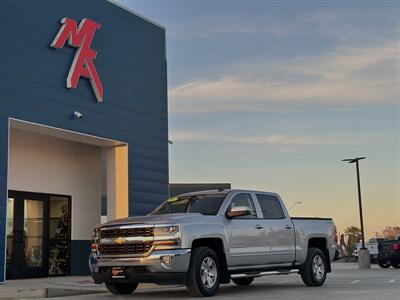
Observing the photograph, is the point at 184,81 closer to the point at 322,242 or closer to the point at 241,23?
the point at 241,23

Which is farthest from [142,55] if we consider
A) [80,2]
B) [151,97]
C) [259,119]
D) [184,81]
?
[259,119]

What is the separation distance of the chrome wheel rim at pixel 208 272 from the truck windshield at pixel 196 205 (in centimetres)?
101

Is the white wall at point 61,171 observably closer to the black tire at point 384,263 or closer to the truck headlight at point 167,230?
the truck headlight at point 167,230

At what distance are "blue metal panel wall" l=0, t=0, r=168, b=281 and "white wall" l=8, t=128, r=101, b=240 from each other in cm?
162

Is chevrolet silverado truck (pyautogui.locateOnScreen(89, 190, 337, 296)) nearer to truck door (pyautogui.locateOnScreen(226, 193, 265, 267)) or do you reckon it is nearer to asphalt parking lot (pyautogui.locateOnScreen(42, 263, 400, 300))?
truck door (pyautogui.locateOnScreen(226, 193, 265, 267))

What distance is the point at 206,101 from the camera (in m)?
28.7

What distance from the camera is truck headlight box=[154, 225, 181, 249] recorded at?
12023 mm

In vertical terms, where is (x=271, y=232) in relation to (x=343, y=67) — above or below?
below

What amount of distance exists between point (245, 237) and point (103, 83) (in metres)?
7.94

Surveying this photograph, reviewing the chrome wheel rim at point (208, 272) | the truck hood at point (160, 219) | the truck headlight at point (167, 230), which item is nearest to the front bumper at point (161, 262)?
the truck headlight at point (167, 230)

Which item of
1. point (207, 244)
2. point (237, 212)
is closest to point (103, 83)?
point (237, 212)

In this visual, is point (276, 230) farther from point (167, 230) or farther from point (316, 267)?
point (167, 230)

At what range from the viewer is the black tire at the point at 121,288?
43.9 feet

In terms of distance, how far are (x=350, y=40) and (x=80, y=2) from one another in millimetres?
9665
